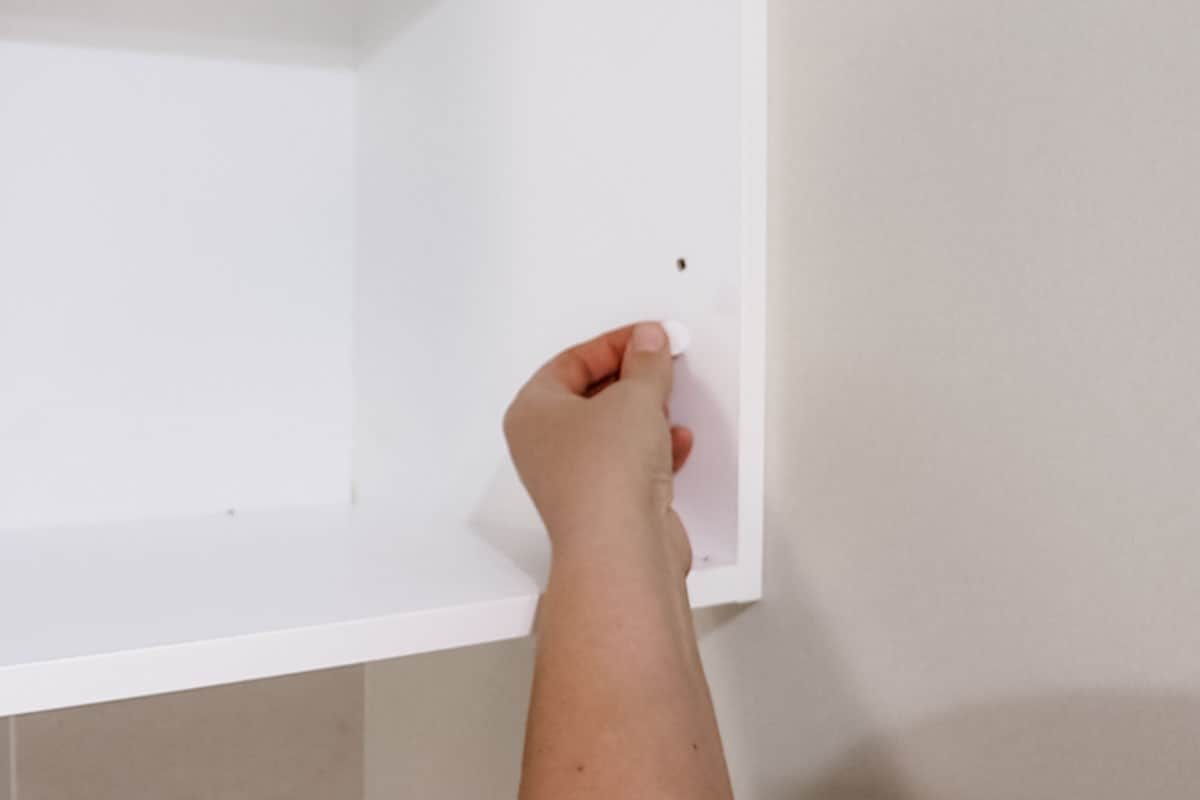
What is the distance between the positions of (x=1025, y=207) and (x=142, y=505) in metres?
0.61

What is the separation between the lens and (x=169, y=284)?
75 centimetres

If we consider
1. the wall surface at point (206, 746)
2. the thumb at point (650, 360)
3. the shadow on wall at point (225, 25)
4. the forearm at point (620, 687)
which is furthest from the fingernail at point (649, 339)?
the wall surface at point (206, 746)

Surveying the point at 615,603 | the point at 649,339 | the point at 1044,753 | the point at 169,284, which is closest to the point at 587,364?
the point at 649,339

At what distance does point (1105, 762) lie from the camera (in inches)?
14.3

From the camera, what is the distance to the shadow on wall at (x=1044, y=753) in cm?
34

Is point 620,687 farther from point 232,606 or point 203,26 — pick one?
point 203,26

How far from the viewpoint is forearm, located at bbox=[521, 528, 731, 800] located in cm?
37

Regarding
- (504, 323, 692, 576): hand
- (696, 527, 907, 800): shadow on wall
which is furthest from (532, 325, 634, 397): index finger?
(696, 527, 907, 800): shadow on wall

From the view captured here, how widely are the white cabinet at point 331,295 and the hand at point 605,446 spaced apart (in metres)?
0.03

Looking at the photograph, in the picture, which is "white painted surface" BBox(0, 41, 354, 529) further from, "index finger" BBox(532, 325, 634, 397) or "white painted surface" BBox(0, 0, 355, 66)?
"index finger" BBox(532, 325, 634, 397)

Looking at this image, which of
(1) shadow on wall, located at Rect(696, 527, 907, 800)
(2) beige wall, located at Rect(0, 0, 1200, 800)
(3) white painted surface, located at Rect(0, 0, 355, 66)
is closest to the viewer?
(2) beige wall, located at Rect(0, 0, 1200, 800)

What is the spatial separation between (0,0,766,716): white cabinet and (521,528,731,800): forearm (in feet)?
0.19

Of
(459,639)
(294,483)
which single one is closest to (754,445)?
(459,639)

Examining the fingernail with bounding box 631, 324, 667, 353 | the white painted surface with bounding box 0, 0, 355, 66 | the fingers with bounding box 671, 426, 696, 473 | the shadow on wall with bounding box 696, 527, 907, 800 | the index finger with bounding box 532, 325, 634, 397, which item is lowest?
the shadow on wall with bounding box 696, 527, 907, 800
